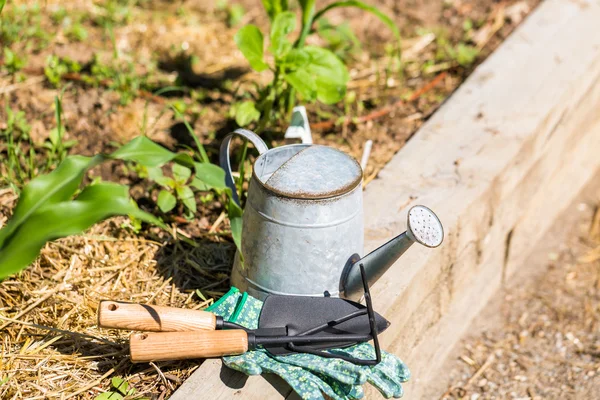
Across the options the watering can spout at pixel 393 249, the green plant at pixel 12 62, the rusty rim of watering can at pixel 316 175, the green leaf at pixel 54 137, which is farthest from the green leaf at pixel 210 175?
the green plant at pixel 12 62

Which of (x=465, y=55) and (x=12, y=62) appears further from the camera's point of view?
(x=465, y=55)

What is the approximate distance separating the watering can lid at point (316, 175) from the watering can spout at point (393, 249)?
14cm

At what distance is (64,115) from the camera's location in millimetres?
2260

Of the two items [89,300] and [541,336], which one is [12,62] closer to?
[89,300]

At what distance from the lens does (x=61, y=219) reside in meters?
1.19

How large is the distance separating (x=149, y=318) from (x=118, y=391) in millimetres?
193

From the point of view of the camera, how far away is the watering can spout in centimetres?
138

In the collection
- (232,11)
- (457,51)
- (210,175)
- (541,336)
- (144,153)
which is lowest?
(541,336)

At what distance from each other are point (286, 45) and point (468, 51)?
105cm

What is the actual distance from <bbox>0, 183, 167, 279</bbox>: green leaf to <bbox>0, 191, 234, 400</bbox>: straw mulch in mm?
A: 370

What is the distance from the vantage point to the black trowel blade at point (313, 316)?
1.45m

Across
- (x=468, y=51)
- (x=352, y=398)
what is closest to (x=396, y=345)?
(x=352, y=398)

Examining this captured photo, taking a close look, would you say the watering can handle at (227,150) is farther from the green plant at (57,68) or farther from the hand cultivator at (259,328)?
the green plant at (57,68)

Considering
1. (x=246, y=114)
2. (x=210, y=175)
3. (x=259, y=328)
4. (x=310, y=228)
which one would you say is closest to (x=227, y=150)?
(x=210, y=175)
